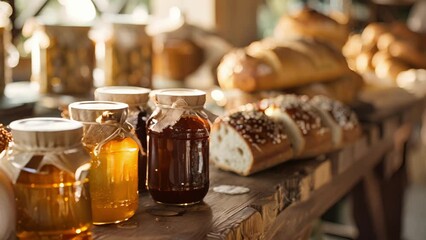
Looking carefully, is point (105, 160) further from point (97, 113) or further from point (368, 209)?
point (368, 209)

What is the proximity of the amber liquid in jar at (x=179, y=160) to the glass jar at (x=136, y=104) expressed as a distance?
5 centimetres

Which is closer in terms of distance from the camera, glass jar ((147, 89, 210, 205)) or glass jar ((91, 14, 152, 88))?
glass jar ((147, 89, 210, 205))

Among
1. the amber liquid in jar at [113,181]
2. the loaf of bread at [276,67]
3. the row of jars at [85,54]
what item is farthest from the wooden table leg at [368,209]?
the amber liquid in jar at [113,181]

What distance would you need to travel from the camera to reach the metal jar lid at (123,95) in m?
1.32

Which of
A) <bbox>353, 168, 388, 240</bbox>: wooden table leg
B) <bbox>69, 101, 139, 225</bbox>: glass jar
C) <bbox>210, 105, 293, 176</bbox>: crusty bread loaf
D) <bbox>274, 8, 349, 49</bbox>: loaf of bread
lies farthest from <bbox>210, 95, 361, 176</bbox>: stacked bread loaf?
<bbox>274, 8, 349, 49</bbox>: loaf of bread

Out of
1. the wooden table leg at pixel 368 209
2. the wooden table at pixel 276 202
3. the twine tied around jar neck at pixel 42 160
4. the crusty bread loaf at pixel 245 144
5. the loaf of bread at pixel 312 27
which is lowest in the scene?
the wooden table leg at pixel 368 209

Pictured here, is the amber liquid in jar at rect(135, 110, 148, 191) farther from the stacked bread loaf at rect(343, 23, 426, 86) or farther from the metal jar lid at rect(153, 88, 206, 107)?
the stacked bread loaf at rect(343, 23, 426, 86)

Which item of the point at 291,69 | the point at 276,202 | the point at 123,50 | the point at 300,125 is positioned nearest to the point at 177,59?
the point at 123,50

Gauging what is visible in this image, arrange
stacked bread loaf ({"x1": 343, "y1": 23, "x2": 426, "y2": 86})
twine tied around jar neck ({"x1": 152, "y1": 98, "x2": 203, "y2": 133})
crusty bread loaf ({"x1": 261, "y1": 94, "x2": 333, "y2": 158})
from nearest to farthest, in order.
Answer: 1. twine tied around jar neck ({"x1": 152, "y1": 98, "x2": 203, "y2": 133})
2. crusty bread loaf ({"x1": 261, "y1": 94, "x2": 333, "y2": 158})
3. stacked bread loaf ({"x1": 343, "y1": 23, "x2": 426, "y2": 86})

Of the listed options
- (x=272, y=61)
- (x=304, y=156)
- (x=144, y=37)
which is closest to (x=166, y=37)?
(x=144, y=37)

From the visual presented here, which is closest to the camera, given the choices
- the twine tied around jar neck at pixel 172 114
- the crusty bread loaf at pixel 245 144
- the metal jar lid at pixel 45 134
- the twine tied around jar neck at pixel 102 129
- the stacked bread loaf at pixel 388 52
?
the metal jar lid at pixel 45 134

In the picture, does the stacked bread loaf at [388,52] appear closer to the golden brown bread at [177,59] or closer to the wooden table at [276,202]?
the wooden table at [276,202]

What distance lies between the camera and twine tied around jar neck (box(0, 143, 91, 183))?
935 millimetres

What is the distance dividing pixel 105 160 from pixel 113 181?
0.05 meters
